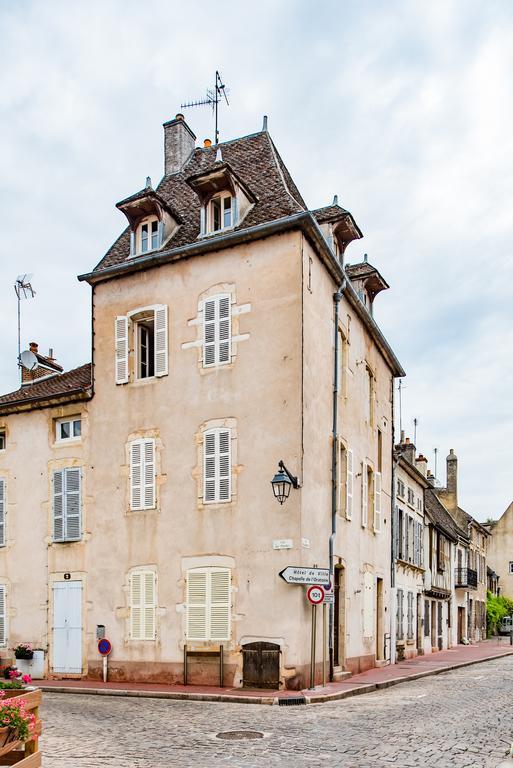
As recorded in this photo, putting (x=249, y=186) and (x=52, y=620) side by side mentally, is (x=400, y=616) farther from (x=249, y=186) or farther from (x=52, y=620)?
(x=249, y=186)

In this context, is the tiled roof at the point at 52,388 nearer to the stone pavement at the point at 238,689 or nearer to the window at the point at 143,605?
the window at the point at 143,605

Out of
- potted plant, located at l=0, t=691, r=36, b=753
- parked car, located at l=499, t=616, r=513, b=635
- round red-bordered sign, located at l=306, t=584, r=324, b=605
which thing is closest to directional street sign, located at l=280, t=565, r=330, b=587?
round red-bordered sign, located at l=306, t=584, r=324, b=605

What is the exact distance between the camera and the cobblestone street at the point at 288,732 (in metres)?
8.24

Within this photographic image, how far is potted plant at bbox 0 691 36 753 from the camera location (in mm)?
6512

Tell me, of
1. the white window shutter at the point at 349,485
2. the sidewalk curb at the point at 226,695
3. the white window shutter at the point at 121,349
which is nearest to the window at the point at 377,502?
the white window shutter at the point at 349,485

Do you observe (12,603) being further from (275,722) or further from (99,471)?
(275,722)

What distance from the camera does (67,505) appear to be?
18.3 meters

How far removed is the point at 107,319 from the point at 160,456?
3569 millimetres

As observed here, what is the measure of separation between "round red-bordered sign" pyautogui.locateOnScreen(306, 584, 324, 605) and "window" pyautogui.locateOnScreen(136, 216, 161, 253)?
8.35 m

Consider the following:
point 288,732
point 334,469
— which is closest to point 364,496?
point 334,469

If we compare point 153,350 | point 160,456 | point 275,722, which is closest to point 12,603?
point 160,456

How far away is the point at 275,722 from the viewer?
36.2 feet

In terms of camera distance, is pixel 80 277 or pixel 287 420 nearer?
pixel 287 420

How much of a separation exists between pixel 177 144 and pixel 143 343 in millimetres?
6247
